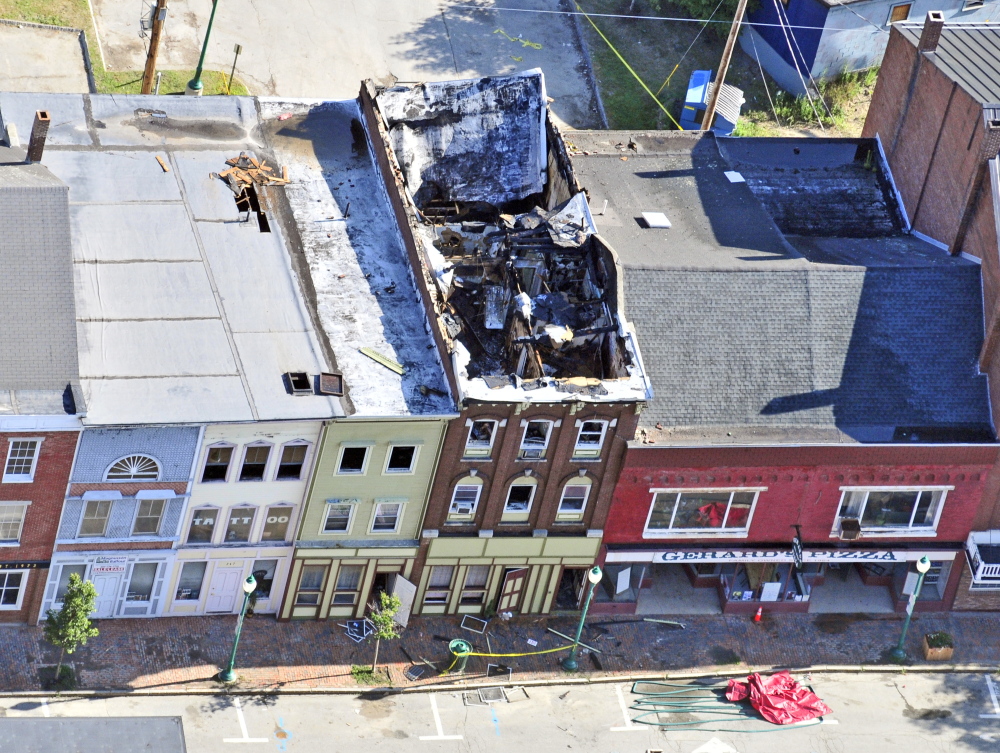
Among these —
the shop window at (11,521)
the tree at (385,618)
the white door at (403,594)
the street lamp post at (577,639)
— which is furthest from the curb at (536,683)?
the shop window at (11,521)

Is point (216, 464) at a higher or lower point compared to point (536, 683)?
higher

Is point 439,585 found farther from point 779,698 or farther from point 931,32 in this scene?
point 931,32

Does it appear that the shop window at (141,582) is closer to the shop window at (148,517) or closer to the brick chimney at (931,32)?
the shop window at (148,517)

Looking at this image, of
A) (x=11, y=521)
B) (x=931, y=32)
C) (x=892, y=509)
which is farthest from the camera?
(x=931, y=32)

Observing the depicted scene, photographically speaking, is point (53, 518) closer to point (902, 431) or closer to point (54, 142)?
point (54, 142)

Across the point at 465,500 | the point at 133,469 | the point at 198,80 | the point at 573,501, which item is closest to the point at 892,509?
the point at 573,501

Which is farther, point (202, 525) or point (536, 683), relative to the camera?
point (536, 683)

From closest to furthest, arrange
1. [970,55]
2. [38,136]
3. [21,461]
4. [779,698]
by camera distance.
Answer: [21,461], [779,698], [38,136], [970,55]

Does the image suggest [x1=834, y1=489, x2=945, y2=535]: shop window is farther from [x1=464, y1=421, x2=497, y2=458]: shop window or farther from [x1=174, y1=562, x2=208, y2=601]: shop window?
[x1=174, y1=562, x2=208, y2=601]: shop window
